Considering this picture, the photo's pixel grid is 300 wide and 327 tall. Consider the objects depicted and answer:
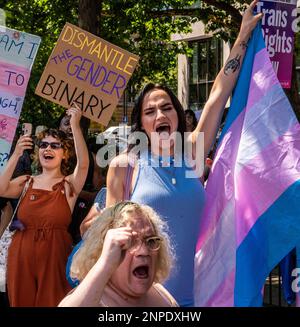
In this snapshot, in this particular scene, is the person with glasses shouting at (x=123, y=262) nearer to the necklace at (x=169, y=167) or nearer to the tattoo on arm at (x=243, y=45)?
the necklace at (x=169, y=167)

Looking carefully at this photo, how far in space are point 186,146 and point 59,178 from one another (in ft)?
5.23

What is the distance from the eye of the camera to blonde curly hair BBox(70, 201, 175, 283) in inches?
100

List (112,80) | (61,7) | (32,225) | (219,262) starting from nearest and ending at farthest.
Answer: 1. (219,262)
2. (32,225)
3. (112,80)
4. (61,7)

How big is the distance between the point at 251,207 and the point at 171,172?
0.40 metres

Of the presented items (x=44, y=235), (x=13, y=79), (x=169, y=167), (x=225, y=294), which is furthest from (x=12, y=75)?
(x=225, y=294)

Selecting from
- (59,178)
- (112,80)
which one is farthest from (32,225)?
(112,80)

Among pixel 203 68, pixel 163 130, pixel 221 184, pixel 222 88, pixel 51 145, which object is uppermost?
pixel 203 68

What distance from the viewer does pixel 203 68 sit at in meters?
28.3

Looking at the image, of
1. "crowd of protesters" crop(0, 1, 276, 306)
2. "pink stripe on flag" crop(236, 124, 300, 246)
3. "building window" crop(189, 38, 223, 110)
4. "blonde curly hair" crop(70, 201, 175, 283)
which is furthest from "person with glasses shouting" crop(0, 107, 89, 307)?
"building window" crop(189, 38, 223, 110)

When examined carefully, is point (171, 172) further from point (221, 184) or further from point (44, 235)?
point (44, 235)

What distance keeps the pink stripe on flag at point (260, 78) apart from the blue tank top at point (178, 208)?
60 centimetres

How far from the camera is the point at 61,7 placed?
12.9 meters

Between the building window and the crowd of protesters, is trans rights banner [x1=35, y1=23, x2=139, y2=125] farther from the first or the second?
the building window
